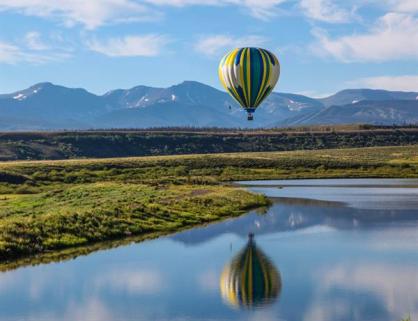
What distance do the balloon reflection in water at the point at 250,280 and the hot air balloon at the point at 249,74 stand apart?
170 feet

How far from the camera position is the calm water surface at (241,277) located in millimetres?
30562

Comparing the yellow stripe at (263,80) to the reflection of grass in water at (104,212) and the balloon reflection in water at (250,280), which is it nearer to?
the reflection of grass in water at (104,212)

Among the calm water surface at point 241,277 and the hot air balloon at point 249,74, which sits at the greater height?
the hot air balloon at point 249,74

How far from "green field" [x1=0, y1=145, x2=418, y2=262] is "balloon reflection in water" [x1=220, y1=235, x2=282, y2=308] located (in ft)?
32.0

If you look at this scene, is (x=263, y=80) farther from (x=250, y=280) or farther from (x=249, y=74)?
(x=250, y=280)

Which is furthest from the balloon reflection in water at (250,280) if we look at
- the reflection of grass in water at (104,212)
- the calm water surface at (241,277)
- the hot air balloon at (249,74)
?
the hot air balloon at (249,74)

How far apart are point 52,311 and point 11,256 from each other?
1051 centimetres

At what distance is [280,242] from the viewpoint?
163 feet

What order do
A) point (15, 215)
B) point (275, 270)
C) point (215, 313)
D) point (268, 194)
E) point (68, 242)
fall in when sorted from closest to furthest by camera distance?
point (215, 313) < point (275, 270) < point (68, 242) < point (15, 215) < point (268, 194)

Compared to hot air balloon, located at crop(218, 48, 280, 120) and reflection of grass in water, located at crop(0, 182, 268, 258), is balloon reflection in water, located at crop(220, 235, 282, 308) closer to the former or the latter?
reflection of grass in water, located at crop(0, 182, 268, 258)

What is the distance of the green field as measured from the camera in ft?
151

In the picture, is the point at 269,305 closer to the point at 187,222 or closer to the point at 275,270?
the point at 275,270

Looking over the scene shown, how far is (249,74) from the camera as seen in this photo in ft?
314

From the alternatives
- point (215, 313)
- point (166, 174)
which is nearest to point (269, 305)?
point (215, 313)
